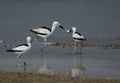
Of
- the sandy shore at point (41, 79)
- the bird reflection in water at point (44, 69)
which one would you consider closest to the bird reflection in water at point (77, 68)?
the bird reflection in water at point (44, 69)

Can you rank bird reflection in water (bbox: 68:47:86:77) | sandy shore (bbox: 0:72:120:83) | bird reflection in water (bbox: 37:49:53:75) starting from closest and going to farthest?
sandy shore (bbox: 0:72:120:83)
bird reflection in water (bbox: 68:47:86:77)
bird reflection in water (bbox: 37:49:53:75)

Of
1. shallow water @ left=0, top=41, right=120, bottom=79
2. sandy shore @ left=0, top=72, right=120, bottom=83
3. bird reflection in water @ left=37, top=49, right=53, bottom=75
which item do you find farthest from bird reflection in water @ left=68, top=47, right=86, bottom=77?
sandy shore @ left=0, top=72, right=120, bottom=83

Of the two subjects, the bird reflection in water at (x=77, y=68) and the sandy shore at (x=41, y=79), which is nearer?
the sandy shore at (x=41, y=79)

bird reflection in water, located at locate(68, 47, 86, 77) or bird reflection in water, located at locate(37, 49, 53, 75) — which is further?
bird reflection in water, located at locate(37, 49, 53, 75)

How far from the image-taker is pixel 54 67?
17.1 m

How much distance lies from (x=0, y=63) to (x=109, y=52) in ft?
23.4

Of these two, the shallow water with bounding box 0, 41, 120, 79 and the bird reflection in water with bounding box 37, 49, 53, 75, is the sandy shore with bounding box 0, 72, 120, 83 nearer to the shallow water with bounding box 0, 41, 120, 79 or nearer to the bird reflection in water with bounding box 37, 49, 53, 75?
the shallow water with bounding box 0, 41, 120, 79

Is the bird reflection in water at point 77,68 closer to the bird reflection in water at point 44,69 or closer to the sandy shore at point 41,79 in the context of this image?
the bird reflection in water at point 44,69

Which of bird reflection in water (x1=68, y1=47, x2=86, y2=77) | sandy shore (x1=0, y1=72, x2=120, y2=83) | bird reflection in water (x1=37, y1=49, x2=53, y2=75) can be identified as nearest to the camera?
sandy shore (x1=0, y1=72, x2=120, y2=83)

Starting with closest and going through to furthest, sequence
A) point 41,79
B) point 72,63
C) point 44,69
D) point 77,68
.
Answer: point 41,79 → point 44,69 → point 77,68 → point 72,63

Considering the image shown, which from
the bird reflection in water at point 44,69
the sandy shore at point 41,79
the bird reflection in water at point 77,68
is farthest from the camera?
the bird reflection in water at point 44,69

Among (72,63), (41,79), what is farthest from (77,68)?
(41,79)

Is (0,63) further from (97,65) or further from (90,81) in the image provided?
(90,81)

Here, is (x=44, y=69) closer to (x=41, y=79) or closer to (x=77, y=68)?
(x=77, y=68)
